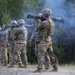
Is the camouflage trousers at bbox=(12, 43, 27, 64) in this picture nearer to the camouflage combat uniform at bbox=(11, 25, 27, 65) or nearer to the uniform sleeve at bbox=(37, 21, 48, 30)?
the camouflage combat uniform at bbox=(11, 25, 27, 65)

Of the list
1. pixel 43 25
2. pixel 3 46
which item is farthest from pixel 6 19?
pixel 43 25

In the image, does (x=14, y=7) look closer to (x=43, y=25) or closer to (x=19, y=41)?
(x=19, y=41)

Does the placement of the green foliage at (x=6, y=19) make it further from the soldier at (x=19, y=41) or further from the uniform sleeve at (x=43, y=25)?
the uniform sleeve at (x=43, y=25)

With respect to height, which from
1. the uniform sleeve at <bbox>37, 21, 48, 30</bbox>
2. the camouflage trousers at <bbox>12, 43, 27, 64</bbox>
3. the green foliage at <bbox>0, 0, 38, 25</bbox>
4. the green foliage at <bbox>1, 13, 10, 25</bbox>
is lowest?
the camouflage trousers at <bbox>12, 43, 27, 64</bbox>

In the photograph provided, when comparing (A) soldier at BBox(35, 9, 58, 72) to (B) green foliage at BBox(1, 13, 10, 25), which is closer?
(A) soldier at BBox(35, 9, 58, 72)

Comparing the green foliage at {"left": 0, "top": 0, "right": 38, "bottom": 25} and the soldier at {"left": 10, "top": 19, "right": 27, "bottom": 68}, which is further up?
the green foliage at {"left": 0, "top": 0, "right": 38, "bottom": 25}

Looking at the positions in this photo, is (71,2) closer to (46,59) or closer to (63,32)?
(63,32)

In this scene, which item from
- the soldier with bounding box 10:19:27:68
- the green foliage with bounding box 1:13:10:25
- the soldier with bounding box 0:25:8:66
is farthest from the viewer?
the green foliage with bounding box 1:13:10:25

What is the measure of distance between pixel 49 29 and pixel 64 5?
10.2 metres

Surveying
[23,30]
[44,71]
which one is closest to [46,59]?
[44,71]

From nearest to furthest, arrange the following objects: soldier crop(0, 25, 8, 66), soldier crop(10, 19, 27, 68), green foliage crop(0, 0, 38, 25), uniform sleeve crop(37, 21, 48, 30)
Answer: uniform sleeve crop(37, 21, 48, 30)
soldier crop(10, 19, 27, 68)
soldier crop(0, 25, 8, 66)
green foliage crop(0, 0, 38, 25)

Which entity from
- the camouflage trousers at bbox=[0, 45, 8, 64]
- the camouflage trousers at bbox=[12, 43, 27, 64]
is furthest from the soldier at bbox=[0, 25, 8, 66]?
the camouflage trousers at bbox=[12, 43, 27, 64]

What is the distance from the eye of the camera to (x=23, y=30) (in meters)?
19.2

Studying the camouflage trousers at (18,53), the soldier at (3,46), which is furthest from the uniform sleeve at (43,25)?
the soldier at (3,46)
